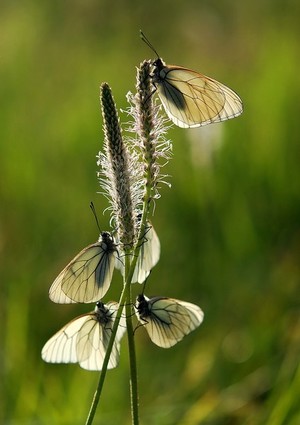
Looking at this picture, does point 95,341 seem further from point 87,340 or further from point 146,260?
point 146,260

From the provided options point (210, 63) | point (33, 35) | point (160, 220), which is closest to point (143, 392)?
point (160, 220)

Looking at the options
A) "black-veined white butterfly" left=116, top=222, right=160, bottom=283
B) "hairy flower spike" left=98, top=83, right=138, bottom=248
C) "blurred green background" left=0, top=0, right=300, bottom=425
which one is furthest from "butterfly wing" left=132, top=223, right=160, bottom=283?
"blurred green background" left=0, top=0, right=300, bottom=425

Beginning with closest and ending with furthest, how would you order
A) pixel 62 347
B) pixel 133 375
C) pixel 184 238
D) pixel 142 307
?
pixel 133 375 → pixel 142 307 → pixel 62 347 → pixel 184 238

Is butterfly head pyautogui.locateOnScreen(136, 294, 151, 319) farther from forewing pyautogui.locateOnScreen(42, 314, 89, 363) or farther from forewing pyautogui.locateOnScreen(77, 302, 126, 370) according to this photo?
forewing pyautogui.locateOnScreen(42, 314, 89, 363)

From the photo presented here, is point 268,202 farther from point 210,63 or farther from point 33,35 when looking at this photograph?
point 33,35

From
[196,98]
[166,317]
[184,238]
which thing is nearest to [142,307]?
[166,317]

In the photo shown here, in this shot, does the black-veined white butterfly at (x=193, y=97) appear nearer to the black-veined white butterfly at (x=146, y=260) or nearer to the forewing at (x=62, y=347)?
the black-veined white butterfly at (x=146, y=260)
